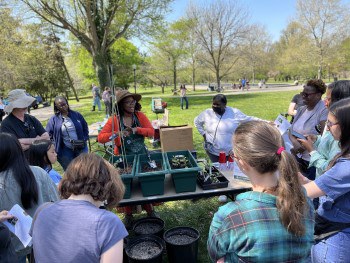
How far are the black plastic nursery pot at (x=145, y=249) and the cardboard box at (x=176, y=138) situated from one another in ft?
6.91

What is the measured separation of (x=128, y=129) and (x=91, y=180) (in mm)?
2007

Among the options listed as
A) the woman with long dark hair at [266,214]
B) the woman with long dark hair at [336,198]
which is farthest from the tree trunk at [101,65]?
the woman with long dark hair at [266,214]

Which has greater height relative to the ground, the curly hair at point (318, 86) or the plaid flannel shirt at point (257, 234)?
the curly hair at point (318, 86)

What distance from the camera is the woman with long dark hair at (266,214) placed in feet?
3.74

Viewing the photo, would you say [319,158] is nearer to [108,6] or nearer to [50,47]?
[108,6]

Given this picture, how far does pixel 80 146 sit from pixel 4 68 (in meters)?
20.6

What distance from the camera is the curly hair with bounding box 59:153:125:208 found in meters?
1.34

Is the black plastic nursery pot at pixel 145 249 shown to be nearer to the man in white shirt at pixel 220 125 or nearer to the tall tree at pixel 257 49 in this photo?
the man in white shirt at pixel 220 125

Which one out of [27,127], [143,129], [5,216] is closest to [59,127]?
[27,127]

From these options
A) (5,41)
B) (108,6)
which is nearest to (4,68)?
(5,41)

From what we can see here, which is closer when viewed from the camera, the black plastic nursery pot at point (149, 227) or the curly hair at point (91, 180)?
the curly hair at point (91, 180)

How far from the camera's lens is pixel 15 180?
186 cm

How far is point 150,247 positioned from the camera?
2645 mm

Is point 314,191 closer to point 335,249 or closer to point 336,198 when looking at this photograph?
point 336,198
